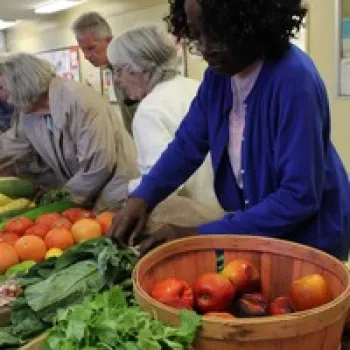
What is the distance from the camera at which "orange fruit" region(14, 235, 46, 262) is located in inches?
61.4

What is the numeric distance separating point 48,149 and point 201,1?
56.7 inches

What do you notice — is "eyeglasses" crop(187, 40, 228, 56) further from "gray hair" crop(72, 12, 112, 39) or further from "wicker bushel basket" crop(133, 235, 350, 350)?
"gray hair" crop(72, 12, 112, 39)

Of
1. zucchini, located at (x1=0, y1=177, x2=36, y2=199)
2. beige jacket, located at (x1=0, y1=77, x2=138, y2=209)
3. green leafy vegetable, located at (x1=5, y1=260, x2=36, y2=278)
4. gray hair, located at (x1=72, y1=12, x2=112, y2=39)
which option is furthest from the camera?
gray hair, located at (x1=72, y1=12, x2=112, y2=39)

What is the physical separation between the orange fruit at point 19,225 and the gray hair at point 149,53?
0.67 meters

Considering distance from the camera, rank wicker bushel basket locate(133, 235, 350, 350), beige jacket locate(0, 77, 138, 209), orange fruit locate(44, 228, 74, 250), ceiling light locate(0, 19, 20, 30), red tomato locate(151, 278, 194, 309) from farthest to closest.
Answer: ceiling light locate(0, 19, 20, 30) < beige jacket locate(0, 77, 138, 209) < orange fruit locate(44, 228, 74, 250) < red tomato locate(151, 278, 194, 309) < wicker bushel basket locate(133, 235, 350, 350)

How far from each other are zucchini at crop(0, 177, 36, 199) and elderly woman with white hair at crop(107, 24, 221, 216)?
29.4 inches

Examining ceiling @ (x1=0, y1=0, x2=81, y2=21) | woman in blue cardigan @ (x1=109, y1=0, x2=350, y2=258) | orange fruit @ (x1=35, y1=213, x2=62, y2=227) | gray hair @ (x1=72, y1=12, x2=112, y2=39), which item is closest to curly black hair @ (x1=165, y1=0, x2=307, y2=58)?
woman in blue cardigan @ (x1=109, y1=0, x2=350, y2=258)

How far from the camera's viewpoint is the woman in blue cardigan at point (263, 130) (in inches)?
40.9

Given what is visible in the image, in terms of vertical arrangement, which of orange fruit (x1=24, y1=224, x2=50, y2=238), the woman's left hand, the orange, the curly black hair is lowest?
the orange

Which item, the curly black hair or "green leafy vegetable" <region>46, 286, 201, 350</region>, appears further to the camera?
the curly black hair

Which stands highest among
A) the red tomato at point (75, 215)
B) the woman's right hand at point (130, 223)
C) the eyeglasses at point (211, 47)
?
the eyeglasses at point (211, 47)

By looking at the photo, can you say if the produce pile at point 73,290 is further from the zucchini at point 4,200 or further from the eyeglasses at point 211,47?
the eyeglasses at point 211,47

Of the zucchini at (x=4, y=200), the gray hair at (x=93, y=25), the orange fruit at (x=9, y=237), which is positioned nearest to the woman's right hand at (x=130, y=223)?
the orange fruit at (x=9, y=237)

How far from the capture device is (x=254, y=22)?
1.05 metres
